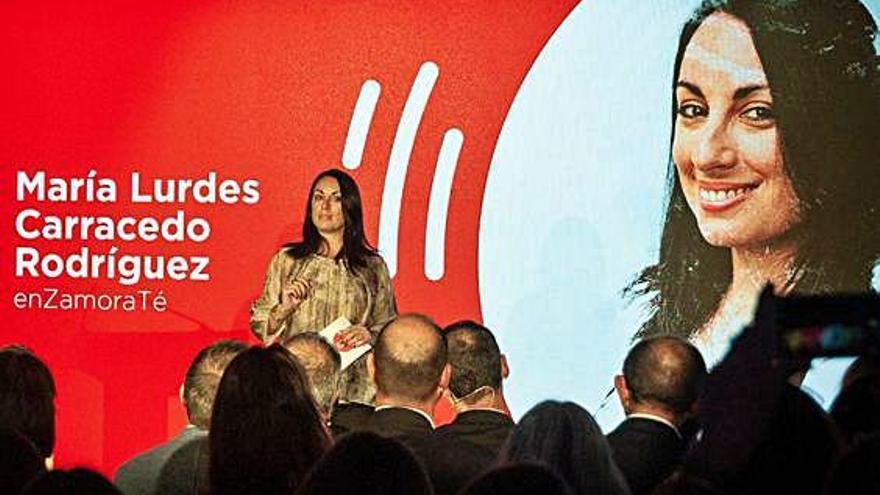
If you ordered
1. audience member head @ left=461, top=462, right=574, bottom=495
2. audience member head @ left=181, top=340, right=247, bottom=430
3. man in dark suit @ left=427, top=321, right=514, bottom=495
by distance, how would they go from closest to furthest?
audience member head @ left=461, top=462, right=574, bottom=495, man in dark suit @ left=427, top=321, right=514, bottom=495, audience member head @ left=181, top=340, right=247, bottom=430

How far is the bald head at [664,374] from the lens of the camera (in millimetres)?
5039

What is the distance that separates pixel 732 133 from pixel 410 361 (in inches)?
123

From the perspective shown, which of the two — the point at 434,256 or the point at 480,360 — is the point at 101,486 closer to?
the point at 480,360

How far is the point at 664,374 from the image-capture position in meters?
5.09

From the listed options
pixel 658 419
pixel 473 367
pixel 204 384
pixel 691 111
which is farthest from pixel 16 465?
pixel 691 111

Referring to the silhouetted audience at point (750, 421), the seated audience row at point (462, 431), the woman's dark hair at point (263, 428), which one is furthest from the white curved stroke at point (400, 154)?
the silhouetted audience at point (750, 421)

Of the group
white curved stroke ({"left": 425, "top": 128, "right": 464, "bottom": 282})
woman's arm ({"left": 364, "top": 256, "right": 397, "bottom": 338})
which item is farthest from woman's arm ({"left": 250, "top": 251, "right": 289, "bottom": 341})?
white curved stroke ({"left": 425, "top": 128, "right": 464, "bottom": 282})

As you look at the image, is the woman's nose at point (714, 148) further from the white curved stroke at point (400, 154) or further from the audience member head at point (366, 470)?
A: the audience member head at point (366, 470)

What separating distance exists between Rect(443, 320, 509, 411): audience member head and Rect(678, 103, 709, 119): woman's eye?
8.35 feet

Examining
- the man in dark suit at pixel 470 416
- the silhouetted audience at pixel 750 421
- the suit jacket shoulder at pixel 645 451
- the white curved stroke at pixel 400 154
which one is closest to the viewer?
the silhouetted audience at pixel 750 421

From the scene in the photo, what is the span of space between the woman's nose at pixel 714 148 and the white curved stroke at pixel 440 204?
1062 millimetres

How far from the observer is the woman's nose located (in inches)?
311

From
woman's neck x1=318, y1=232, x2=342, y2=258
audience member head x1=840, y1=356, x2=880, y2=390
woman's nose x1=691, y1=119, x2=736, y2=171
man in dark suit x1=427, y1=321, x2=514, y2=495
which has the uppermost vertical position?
woman's nose x1=691, y1=119, x2=736, y2=171

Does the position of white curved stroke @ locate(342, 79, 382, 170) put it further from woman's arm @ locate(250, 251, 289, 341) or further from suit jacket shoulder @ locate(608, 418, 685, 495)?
suit jacket shoulder @ locate(608, 418, 685, 495)
